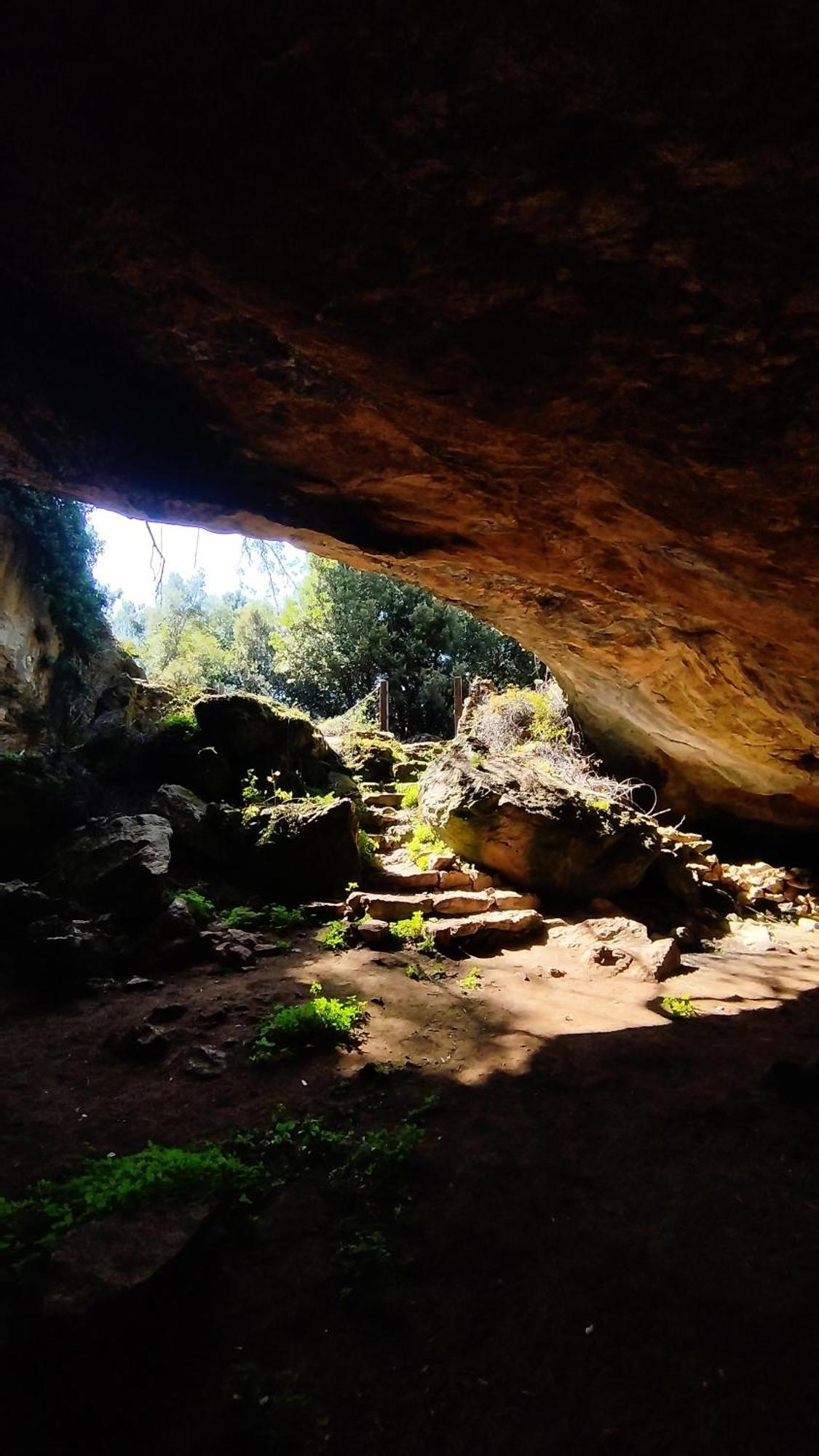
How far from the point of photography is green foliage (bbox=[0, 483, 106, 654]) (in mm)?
13383

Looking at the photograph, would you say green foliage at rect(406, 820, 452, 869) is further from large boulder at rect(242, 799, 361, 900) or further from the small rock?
the small rock

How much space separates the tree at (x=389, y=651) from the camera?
24484 millimetres

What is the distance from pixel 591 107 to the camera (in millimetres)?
2381

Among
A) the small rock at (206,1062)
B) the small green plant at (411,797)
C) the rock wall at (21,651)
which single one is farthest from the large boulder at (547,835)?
the rock wall at (21,651)

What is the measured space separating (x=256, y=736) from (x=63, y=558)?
23.3ft

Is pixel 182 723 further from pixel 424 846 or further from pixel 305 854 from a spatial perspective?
pixel 424 846

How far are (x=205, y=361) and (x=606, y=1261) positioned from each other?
5.05 m

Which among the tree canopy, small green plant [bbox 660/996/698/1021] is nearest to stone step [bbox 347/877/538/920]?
small green plant [bbox 660/996/698/1021]

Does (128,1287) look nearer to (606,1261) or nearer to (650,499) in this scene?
(606,1261)

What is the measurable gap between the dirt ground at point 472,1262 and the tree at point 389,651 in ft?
64.5

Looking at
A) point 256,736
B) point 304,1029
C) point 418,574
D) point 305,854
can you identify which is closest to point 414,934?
point 305,854

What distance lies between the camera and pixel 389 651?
82.7 feet

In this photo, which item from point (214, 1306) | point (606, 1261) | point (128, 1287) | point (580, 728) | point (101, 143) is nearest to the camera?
point (128, 1287)

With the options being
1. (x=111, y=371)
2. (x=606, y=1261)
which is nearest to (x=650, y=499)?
(x=111, y=371)
